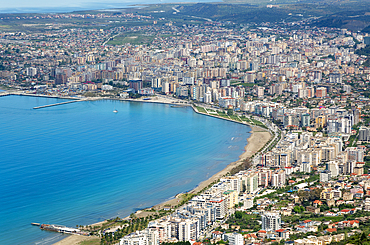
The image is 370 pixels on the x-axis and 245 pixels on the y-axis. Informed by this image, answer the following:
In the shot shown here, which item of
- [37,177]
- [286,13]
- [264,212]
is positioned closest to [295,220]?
[264,212]

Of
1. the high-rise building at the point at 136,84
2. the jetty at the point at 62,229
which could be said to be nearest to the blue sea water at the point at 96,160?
the jetty at the point at 62,229

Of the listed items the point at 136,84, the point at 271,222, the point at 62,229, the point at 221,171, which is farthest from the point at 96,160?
the point at 136,84

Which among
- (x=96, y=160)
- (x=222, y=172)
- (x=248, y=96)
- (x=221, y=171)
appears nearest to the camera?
(x=222, y=172)

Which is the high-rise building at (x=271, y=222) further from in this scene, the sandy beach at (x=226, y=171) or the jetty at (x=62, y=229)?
the jetty at (x=62, y=229)

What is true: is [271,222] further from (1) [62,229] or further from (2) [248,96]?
(2) [248,96]

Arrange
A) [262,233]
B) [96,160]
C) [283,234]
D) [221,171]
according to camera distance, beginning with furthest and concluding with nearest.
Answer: [96,160], [221,171], [262,233], [283,234]

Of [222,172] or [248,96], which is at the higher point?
[248,96]

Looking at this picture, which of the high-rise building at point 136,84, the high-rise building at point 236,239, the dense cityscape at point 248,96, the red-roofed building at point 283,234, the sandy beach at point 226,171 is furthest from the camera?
the high-rise building at point 136,84
